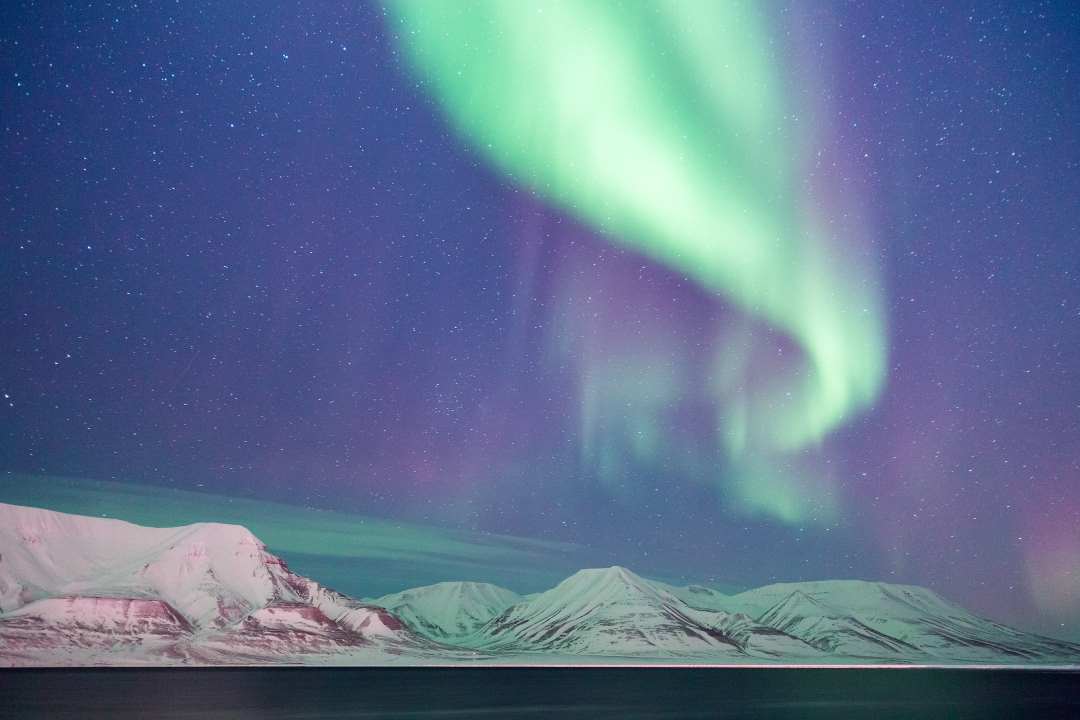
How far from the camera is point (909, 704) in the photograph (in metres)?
120

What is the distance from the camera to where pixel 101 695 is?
133 metres

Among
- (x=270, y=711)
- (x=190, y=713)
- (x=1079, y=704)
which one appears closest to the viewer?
(x=190, y=713)

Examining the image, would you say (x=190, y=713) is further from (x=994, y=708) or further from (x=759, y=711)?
(x=994, y=708)

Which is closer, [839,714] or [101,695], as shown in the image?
[839,714]

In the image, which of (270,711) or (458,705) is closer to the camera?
(270,711)

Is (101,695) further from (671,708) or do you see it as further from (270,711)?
(671,708)

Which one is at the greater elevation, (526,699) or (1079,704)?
(1079,704)

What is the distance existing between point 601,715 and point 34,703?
6024 centimetres

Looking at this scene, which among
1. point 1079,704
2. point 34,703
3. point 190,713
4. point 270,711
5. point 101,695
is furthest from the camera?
point 101,695

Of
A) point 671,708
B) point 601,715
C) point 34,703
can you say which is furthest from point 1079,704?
point 34,703

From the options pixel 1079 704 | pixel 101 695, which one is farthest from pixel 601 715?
pixel 101 695

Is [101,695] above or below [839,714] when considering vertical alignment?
below

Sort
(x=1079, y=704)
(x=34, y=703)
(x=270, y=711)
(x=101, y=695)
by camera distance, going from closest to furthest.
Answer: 1. (x=270, y=711)
2. (x=34, y=703)
3. (x=1079, y=704)
4. (x=101, y=695)

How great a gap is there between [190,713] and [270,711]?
8.78 meters
